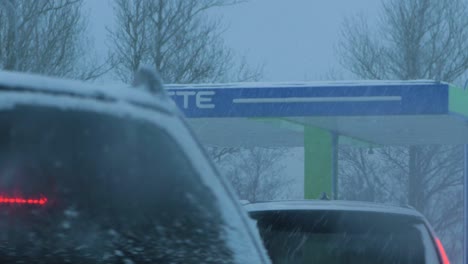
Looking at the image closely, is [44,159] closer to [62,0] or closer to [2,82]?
[2,82]

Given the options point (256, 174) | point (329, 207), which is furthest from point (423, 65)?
point (329, 207)

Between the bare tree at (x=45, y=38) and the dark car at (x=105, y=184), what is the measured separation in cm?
2416

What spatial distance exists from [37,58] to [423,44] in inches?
481

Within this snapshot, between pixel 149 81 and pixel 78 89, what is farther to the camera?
pixel 149 81

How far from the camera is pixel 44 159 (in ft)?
6.47

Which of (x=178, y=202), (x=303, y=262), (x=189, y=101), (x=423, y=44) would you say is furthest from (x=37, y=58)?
(x=178, y=202)

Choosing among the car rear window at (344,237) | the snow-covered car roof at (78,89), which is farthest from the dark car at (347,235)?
the snow-covered car roof at (78,89)

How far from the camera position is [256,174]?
42312 mm

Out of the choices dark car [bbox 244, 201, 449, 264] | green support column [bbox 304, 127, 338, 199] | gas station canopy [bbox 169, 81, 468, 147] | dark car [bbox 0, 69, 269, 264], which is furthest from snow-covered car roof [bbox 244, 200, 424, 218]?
green support column [bbox 304, 127, 338, 199]

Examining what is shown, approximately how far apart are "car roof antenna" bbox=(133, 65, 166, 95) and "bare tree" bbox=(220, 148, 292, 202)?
37546 mm

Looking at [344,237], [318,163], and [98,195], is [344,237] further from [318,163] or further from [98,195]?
[318,163]

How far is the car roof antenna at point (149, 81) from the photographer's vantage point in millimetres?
2279

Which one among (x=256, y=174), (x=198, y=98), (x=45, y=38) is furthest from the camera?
(x=256, y=174)

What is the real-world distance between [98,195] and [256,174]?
40.3m
